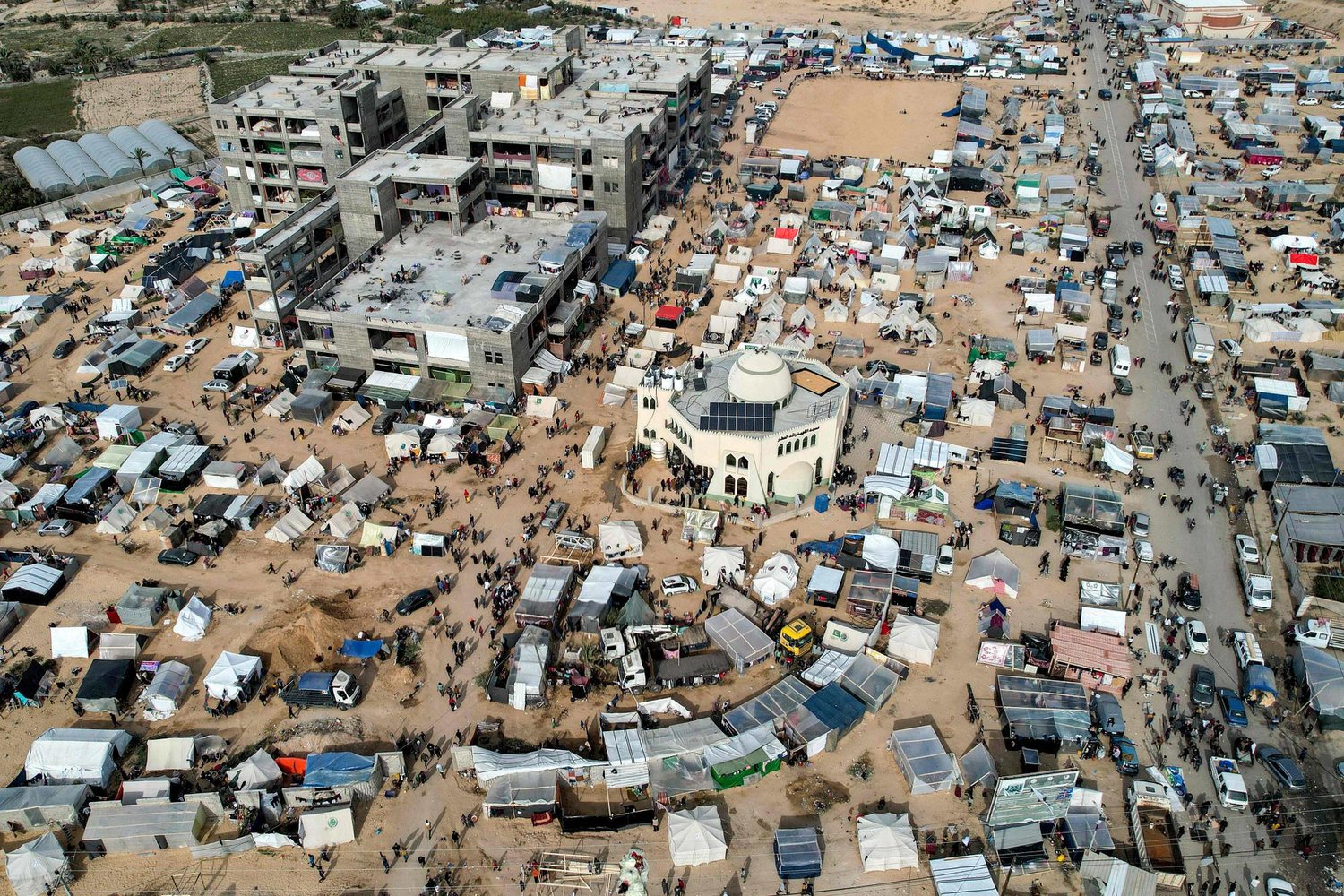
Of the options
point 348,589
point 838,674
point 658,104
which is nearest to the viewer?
point 838,674

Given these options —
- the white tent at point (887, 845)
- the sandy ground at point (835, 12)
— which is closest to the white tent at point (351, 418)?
the white tent at point (887, 845)

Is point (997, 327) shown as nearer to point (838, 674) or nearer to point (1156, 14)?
point (838, 674)

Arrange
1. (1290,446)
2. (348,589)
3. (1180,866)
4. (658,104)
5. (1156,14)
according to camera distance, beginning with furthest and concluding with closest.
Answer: (1156,14)
(658,104)
(1290,446)
(348,589)
(1180,866)

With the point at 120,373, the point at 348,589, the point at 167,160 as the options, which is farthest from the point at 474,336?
the point at 167,160

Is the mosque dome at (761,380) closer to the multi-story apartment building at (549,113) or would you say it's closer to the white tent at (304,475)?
the white tent at (304,475)

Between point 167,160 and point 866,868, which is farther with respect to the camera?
point 167,160

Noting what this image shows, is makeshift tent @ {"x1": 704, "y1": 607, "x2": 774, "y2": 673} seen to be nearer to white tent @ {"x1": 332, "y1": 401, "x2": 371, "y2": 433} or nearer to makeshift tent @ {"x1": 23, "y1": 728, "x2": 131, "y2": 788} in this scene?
makeshift tent @ {"x1": 23, "y1": 728, "x2": 131, "y2": 788}
